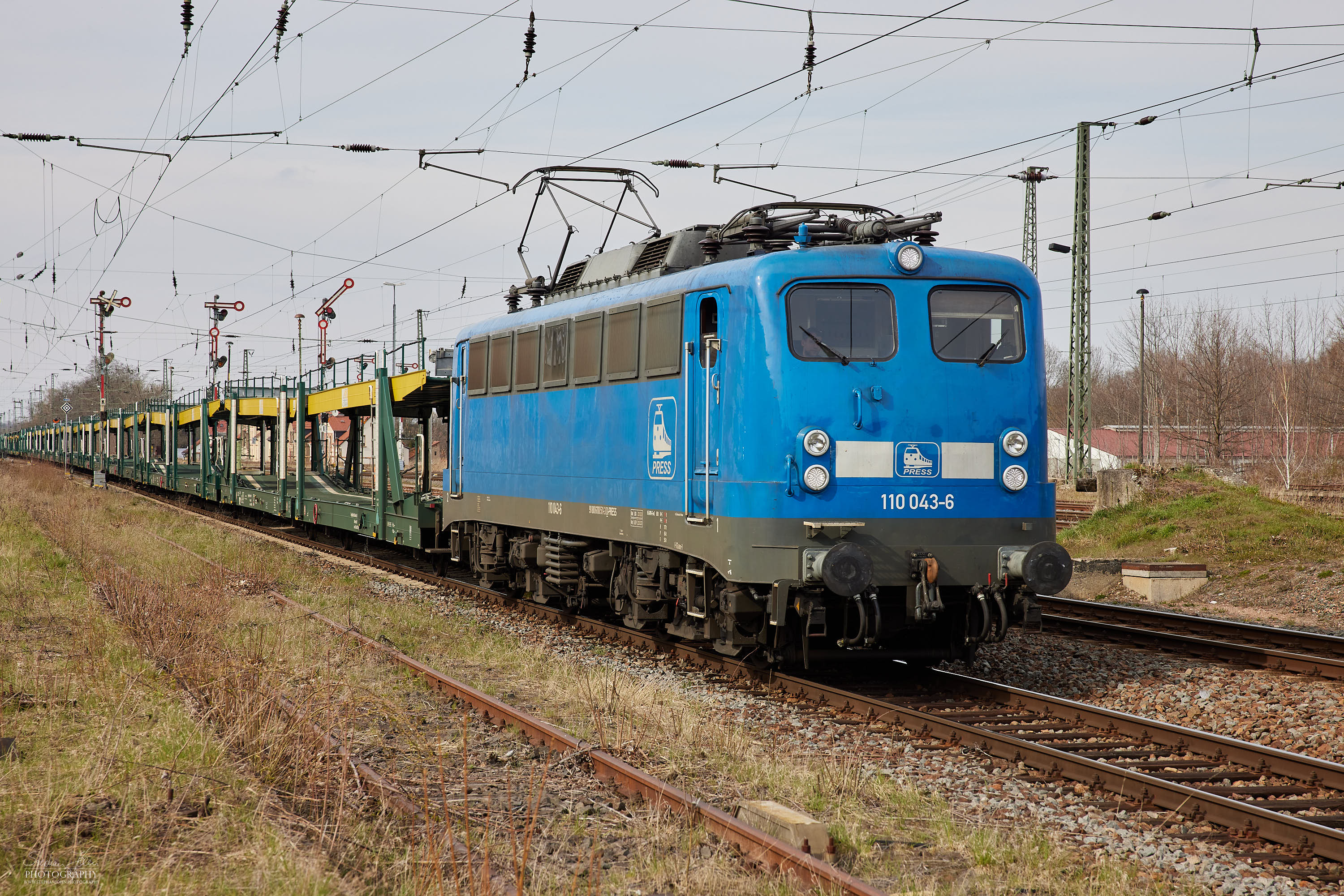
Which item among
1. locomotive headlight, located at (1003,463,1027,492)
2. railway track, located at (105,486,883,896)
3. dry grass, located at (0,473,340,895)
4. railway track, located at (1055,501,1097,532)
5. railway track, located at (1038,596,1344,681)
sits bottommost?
railway track, located at (1038,596,1344,681)

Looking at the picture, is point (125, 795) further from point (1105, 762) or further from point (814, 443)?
point (1105, 762)

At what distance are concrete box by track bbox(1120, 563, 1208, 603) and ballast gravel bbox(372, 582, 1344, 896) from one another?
511 centimetres

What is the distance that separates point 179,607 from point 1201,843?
940 cm

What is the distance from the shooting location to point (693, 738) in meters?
7.64

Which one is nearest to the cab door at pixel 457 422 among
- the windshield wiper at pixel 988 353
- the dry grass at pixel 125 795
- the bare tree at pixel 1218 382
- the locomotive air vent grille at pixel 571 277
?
the locomotive air vent grille at pixel 571 277

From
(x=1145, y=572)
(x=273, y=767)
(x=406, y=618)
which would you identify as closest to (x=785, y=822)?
(x=273, y=767)

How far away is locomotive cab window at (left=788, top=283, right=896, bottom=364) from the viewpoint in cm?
928

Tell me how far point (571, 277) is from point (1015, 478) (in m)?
6.41

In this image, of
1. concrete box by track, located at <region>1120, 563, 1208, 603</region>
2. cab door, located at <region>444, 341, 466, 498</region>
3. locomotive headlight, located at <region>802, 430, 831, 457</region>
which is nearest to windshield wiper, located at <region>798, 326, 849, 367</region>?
locomotive headlight, located at <region>802, 430, 831, 457</region>

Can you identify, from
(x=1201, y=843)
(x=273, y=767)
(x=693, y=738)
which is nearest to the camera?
(x=1201, y=843)

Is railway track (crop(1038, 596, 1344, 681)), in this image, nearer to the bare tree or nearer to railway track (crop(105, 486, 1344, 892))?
railway track (crop(105, 486, 1344, 892))

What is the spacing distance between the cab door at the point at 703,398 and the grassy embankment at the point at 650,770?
1.64 meters

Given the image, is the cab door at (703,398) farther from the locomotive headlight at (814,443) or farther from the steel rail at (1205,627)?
the steel rail at (1205,627)

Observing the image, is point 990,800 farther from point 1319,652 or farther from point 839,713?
point 1319,652
